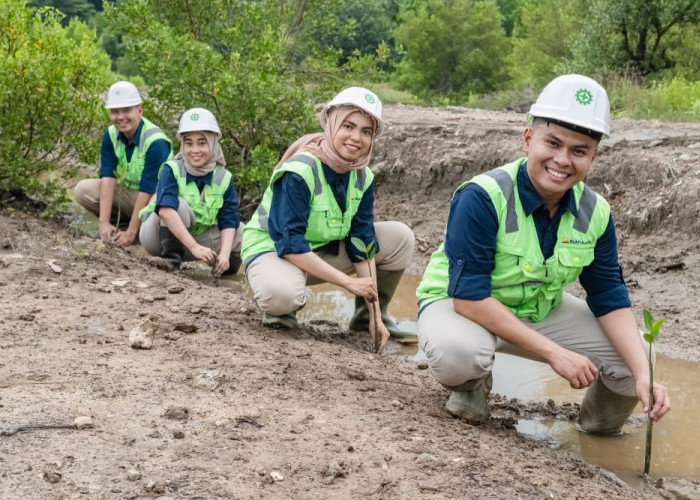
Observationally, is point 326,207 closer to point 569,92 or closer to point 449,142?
point 569,92

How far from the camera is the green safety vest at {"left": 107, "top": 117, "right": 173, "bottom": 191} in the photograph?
7562 millimetres

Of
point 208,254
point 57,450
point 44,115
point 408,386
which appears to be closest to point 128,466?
point 57,450

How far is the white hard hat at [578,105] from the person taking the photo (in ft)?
11.3

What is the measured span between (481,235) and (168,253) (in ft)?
13.1

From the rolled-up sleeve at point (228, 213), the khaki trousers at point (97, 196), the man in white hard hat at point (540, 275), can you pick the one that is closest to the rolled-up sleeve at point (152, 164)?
the khaki trousers at point (97, 196)

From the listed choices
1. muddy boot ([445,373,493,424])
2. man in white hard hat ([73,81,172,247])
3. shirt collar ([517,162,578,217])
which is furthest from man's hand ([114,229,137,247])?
shirt collar ([517,162,578,217])

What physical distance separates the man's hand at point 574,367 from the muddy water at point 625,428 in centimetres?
56

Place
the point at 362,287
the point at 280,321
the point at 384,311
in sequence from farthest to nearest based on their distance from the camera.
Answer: the point at 384,311 < the point at 280,321 < the point at 362,287

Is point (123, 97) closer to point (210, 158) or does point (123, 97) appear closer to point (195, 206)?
point (210, 158)

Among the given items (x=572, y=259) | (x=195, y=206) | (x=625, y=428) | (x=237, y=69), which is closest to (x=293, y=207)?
(x=572, y=259)

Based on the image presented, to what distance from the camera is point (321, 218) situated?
5.00 m

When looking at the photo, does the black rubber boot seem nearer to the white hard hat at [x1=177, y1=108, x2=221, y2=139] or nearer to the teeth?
the white hard hat at [x1=177, y1=108, x2=221, y2=139]

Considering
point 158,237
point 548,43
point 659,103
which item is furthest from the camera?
point 548,43

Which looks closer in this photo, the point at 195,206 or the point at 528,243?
the point at 528,243
